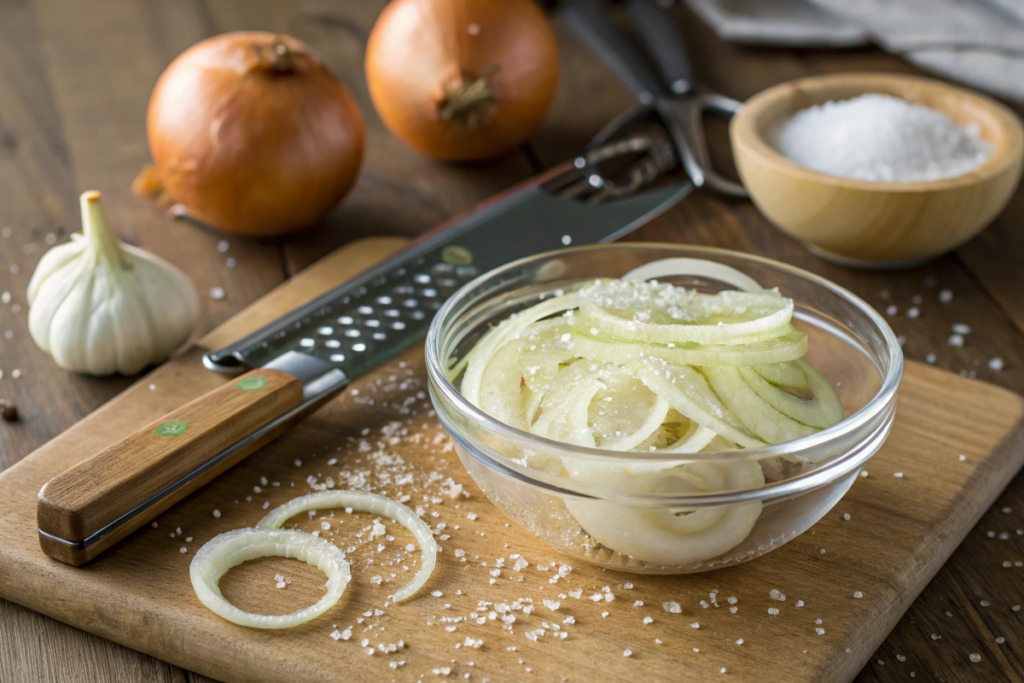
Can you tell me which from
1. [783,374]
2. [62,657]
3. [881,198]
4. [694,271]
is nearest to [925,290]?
[881,198]

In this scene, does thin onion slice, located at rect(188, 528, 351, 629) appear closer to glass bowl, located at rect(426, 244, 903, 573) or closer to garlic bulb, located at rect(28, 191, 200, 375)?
glass bowl, located at rect(426, 244, 903, 573)

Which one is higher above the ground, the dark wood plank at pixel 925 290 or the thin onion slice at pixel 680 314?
the thin onion slice at pixel 680 314

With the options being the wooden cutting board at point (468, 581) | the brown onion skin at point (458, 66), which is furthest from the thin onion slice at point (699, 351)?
the brown onion skin at point (458, 66)

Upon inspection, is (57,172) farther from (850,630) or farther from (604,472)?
(850,630)

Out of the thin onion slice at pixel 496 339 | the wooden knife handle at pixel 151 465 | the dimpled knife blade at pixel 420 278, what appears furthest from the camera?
the dimpled knife blade at pixel 420 278

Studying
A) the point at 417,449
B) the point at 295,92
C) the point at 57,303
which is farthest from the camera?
the point at 295,92

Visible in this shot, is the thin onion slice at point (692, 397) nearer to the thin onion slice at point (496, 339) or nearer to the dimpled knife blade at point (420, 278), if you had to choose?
the thin onion slice at point (496, 339)

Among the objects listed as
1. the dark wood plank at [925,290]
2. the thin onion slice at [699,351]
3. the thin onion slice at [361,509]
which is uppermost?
the thin onion slice at [699,351]

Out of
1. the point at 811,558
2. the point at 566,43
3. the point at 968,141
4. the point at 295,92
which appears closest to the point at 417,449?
the point at 811,558

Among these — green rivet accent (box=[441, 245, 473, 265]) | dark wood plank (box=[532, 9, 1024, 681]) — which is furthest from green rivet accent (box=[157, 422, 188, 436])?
dark wood plank (box=[532, 9, 1024, 681])
